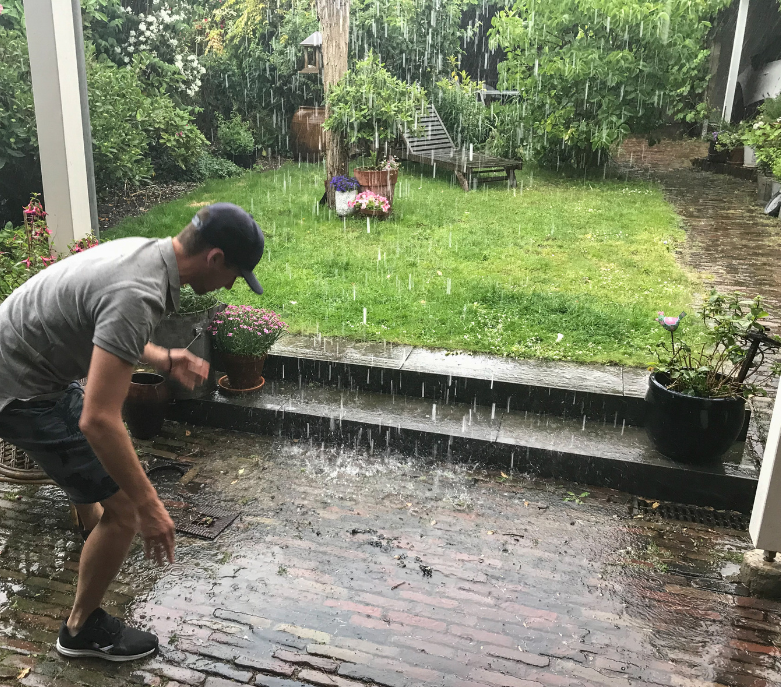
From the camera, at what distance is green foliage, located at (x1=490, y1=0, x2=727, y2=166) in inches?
530

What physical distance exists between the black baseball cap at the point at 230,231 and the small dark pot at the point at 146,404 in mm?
2601

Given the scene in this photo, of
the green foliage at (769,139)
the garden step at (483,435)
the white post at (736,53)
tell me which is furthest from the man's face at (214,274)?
the white post at (736,53)

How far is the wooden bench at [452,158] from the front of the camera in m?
13.4

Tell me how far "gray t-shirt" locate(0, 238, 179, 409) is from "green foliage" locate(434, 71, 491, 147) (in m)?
14.8

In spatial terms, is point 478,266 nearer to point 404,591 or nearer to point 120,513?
point 404,591

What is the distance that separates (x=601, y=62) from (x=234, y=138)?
7.56 meters

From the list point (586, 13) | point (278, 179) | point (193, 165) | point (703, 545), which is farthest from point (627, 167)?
point (703, 545)

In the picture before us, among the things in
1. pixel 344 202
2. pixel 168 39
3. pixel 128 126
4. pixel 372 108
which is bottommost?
pixel 344 202

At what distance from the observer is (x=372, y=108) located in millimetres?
10547

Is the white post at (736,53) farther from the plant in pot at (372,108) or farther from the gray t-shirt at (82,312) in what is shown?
the gray t-shirt at (82,312)

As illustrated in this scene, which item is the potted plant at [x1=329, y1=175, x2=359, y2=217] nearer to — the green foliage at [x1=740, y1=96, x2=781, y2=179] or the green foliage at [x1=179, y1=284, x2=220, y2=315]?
the green foliage at [x1=179, y1=284, x2=220, y2=315]

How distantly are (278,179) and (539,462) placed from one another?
35.4 feet

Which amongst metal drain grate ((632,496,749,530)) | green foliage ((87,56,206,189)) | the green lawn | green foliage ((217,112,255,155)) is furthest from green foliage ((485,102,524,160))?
metal drain grate ((632,496,749,530))

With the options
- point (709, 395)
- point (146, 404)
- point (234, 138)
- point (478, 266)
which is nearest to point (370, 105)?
point (478, 266)
